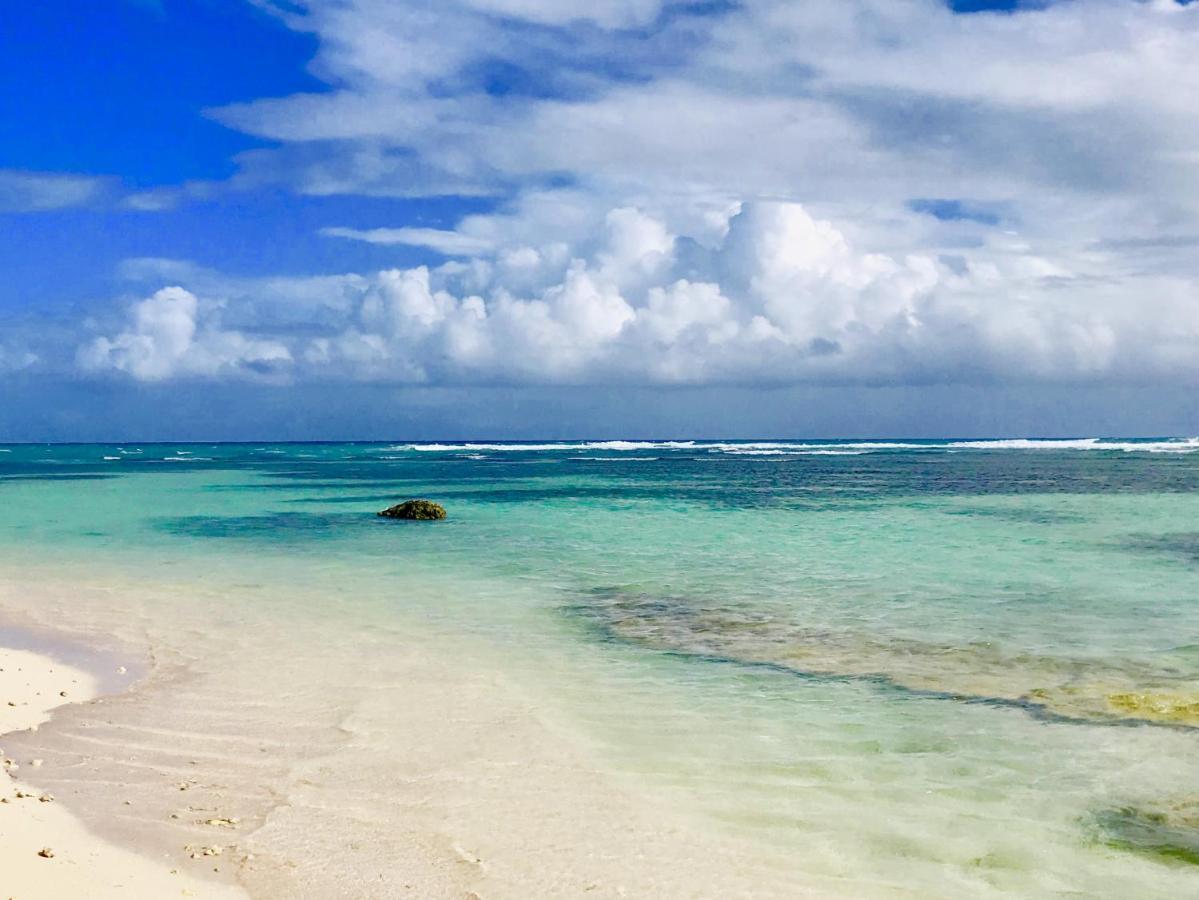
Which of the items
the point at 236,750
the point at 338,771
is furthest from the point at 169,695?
the point at 338,771

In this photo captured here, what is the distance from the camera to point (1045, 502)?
3572 centimetres

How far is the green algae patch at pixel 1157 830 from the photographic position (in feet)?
20.4

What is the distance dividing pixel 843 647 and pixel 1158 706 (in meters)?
3.65

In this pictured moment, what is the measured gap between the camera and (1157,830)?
657 cm

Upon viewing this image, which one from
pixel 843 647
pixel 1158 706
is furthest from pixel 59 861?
pixel 1158 706

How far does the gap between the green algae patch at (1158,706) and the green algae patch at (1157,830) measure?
7.03 ft

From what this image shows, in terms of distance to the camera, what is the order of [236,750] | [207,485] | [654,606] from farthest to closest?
[207,485] → [654,606] → [236,750]

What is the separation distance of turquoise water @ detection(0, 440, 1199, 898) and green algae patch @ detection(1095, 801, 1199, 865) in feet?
0.07

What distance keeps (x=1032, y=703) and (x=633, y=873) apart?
5.46 metres

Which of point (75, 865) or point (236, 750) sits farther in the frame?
point (236, 750)

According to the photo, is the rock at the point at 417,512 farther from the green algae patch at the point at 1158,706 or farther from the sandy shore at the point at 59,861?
the green algae patch at the point at 1158,706

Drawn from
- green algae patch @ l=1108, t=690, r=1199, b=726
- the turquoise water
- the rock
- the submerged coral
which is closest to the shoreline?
the turquoise water

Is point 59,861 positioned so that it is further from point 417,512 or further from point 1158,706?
point 417,512

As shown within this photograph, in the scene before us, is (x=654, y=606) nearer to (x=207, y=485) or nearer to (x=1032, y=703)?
(x=1032, y=703)
